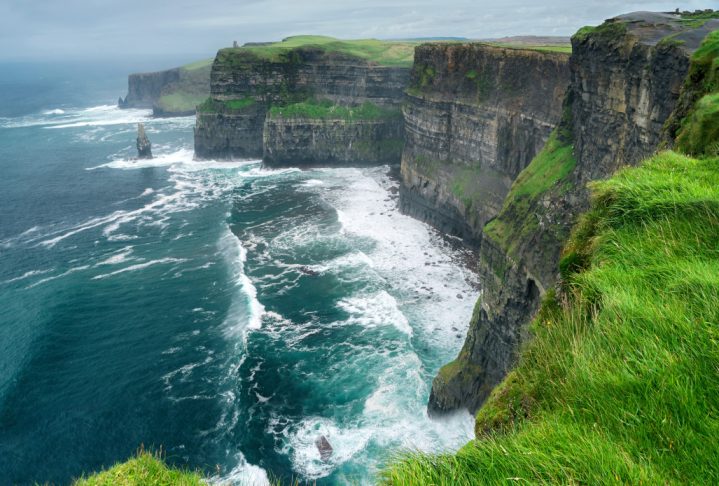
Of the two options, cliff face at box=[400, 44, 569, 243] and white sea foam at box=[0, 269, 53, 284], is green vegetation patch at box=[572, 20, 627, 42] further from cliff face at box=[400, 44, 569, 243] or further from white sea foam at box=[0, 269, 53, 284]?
white sea foam at box=[0, 269, 53, 284]

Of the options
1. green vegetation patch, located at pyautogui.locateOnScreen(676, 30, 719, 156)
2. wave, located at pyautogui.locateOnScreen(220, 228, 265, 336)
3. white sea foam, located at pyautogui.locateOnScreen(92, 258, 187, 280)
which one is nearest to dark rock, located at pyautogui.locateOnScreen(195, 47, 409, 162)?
wave, located at pyautogui.locateOnScreen(220, 228, 265, 336)

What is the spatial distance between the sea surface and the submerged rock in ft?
0.92

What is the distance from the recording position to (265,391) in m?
31.6

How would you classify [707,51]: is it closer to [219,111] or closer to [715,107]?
[715,107]

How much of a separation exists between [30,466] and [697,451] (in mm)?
31024

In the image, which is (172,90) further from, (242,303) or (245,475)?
(245,475)

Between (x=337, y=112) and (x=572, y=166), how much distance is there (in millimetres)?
61320

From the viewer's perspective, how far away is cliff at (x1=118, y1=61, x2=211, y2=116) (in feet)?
477

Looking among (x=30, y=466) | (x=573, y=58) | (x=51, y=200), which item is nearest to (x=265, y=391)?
(x=30, y=466)

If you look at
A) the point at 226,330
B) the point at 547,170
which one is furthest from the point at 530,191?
the point at 226,330

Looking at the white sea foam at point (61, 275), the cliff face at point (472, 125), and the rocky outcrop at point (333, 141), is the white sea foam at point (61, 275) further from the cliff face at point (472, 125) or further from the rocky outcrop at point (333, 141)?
the rocky outcrop at point (333, 141)

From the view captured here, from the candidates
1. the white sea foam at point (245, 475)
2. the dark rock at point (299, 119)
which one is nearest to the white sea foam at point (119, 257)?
the white sea foam at point (245, 475)

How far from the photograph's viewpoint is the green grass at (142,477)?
934cm

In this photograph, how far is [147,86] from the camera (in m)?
164
